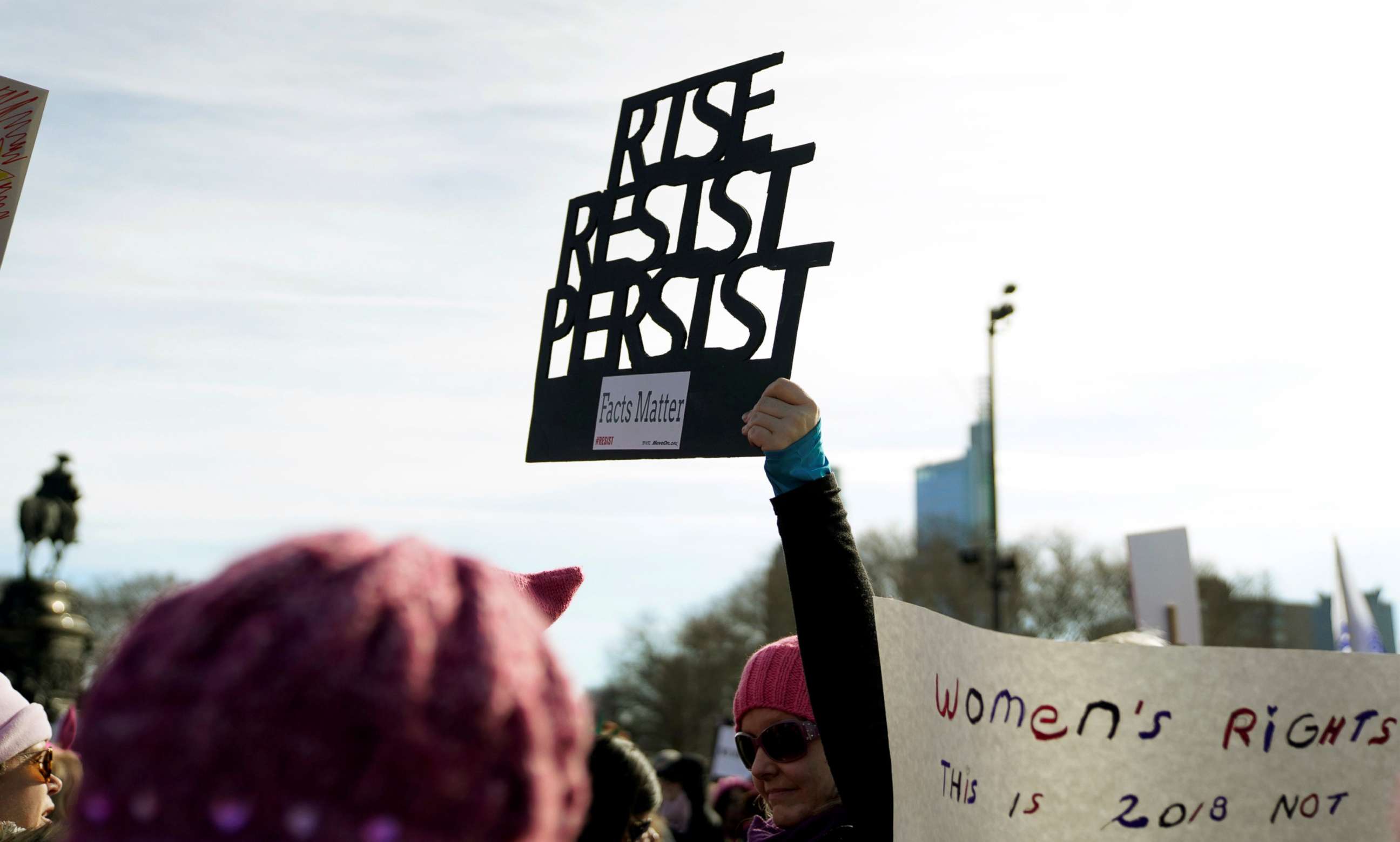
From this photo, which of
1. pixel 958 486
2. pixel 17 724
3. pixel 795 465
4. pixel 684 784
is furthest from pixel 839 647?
pixel 958 486

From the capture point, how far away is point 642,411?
107 inches

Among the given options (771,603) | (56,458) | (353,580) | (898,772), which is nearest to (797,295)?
(898,772)

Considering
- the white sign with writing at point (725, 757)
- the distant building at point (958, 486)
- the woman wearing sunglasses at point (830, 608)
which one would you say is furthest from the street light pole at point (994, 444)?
the distant building at point (958, 486)

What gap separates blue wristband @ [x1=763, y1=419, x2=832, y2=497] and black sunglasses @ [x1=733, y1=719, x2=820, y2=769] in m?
0.64

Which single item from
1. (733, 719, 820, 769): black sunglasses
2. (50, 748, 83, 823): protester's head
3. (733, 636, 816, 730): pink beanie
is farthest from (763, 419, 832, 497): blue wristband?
(50, 748, 83, 823): protester's head

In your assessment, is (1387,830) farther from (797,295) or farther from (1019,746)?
(797,295)

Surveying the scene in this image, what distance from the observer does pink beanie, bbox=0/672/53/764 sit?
2914mm

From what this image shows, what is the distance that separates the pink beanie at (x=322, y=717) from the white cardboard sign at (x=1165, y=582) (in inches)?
277

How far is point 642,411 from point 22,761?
155 centimetres

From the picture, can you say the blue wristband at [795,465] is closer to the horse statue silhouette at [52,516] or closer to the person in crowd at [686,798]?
the person in crowd at [686,798]

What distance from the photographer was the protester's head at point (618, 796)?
3697mm

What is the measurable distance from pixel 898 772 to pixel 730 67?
1.48 metres

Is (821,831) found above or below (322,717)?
below

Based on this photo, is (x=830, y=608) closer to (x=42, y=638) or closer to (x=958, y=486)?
(x=42, y=638)
